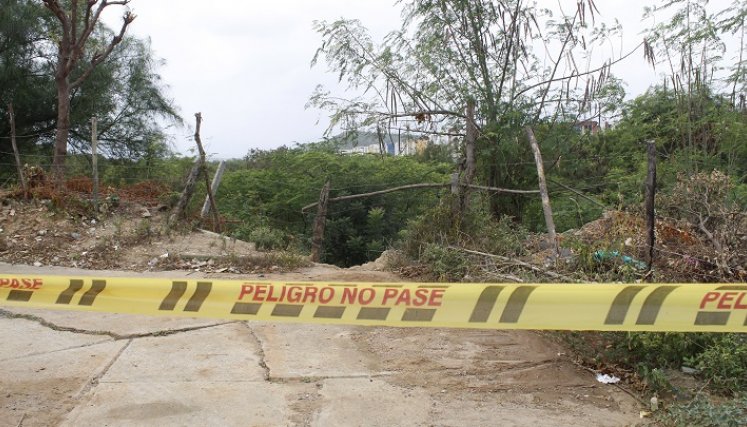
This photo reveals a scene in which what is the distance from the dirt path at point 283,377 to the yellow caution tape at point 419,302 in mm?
575

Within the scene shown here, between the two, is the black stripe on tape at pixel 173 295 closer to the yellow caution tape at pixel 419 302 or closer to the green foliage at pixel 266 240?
the yellow caution tape at pixel 419 302

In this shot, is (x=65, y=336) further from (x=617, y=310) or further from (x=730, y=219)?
(x=730, y=219)

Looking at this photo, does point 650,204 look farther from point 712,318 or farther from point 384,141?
point 384,141

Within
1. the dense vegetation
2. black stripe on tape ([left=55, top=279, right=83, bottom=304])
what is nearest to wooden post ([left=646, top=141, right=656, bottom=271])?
the dense vegetation

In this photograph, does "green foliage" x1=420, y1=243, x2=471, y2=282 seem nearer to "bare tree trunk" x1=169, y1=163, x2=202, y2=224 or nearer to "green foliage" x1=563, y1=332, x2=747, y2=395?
"green foliage" x1=563, y1=332, x2=747, y2=395

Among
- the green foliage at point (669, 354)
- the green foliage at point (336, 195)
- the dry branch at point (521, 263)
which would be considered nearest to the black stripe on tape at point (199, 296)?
the green foliage at point (669, 354)

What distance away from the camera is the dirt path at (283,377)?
3639 mm

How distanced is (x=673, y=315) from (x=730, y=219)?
9.91ft

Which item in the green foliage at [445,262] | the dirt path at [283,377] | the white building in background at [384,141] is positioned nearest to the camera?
the dirt path at [283,377]

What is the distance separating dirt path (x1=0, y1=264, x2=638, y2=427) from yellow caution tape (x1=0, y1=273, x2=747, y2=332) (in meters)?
0.58

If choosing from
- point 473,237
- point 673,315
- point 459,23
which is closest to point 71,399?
point 673,315

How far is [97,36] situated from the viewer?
17.0 m

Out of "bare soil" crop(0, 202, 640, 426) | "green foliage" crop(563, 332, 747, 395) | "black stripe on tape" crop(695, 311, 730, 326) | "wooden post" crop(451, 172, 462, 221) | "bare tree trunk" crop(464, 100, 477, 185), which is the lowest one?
"bare soil" crop(0, 202, 640, 426)

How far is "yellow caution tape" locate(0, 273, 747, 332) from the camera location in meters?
3.11
